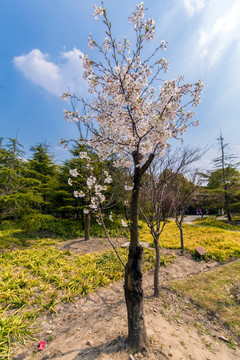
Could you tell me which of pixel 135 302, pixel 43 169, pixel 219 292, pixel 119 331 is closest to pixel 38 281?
pixel 119 331

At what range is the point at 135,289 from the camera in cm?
206

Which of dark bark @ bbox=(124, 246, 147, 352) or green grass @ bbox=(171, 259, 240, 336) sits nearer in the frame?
dark bark @ bbox=(124, 246, 147, 352)

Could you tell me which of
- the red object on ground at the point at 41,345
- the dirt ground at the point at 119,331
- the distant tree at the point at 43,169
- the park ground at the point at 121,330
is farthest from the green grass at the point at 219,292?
the distant tree at the point at 43,169

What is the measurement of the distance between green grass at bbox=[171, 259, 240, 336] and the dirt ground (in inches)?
10.3

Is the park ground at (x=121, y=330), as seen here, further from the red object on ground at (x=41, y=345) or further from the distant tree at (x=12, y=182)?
the distant tree at (x=12, y=182)

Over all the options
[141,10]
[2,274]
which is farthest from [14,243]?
[141,10]

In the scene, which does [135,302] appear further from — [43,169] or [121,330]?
[43,169]

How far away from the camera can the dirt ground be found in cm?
205

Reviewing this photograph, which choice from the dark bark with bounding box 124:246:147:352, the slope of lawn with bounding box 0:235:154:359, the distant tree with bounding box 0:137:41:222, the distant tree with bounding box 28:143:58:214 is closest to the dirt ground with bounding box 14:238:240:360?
the dark bark with bounding box 124:246:147:352

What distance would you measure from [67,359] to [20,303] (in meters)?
1.99

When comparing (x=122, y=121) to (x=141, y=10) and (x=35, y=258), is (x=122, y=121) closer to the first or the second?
(x=141, y=10)

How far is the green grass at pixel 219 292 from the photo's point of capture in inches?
121

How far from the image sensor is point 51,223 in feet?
32.8

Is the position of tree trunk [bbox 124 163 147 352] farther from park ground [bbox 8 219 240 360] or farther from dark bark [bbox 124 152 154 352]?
park ground [bbox 8 219 240 360]
